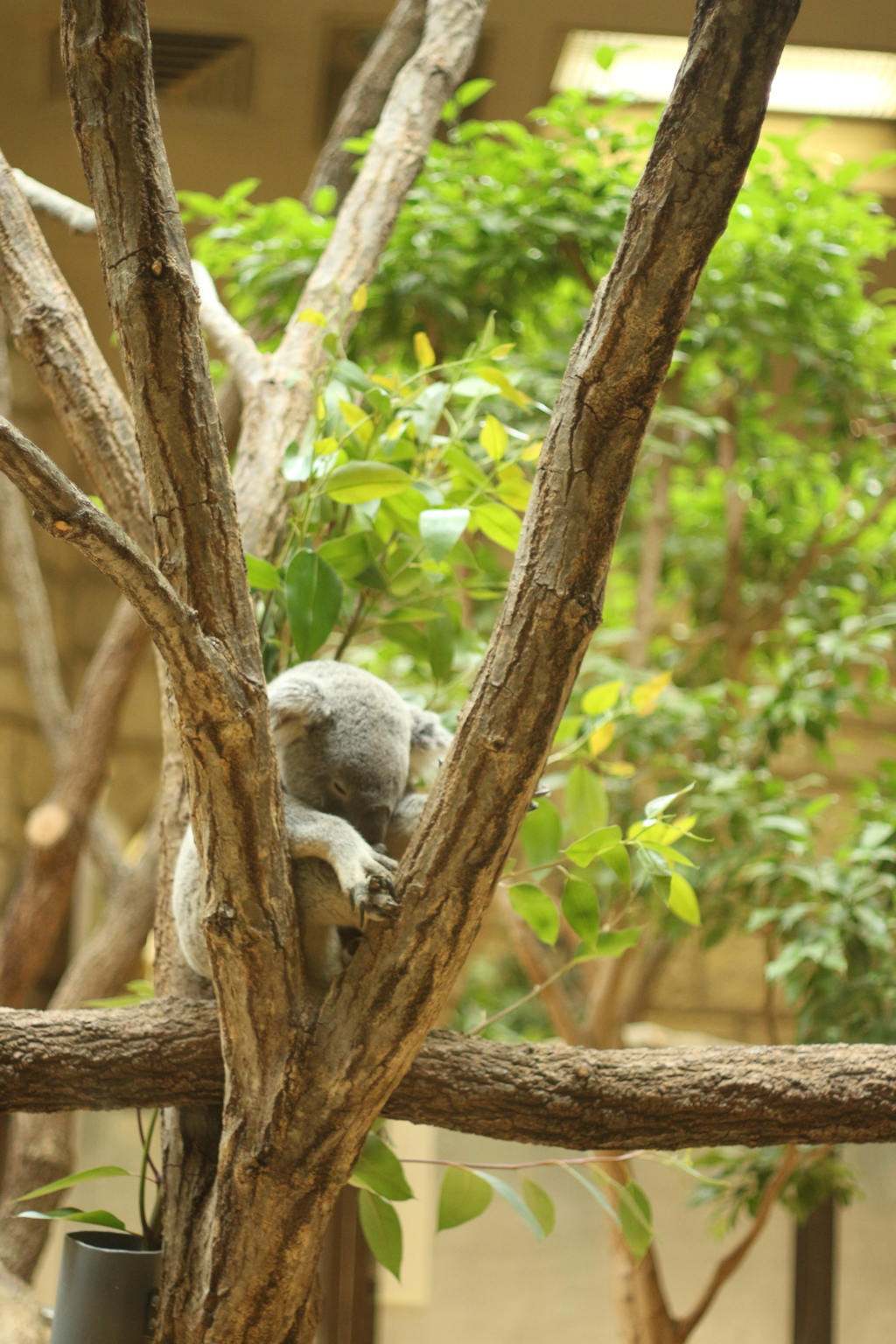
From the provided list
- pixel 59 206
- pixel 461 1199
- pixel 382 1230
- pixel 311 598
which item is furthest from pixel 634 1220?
pixel 59 206

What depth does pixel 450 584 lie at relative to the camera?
1.72m

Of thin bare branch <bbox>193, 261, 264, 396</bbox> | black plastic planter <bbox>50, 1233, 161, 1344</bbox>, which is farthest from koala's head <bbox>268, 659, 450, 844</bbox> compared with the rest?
thin bare branch <bbox>193, 261, 264, 396</bbox>

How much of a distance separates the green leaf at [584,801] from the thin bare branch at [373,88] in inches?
62.3

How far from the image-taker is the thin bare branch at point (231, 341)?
1.90m

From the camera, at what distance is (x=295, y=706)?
4.25ft

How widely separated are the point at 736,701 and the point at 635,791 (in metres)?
0.49

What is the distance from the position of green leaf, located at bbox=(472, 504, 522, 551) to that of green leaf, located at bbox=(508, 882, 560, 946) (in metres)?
0.48

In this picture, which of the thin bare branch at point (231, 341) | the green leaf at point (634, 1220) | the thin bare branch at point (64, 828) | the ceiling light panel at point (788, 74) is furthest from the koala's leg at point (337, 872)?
the ceiling light panel at point (788, 74)

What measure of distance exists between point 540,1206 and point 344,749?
0.68m

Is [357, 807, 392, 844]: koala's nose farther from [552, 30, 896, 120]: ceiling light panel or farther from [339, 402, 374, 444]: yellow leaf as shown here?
[552, 30, 896, 120]: ceiling light panel

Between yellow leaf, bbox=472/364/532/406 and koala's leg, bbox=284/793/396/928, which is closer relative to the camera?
koala's leg, bbox=284/793/396/928

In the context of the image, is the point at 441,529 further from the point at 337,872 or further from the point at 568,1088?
the point at 568,1088

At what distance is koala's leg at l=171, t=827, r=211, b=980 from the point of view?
1350mm

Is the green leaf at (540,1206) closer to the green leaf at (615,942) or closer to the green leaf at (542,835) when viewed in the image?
the green leaf at (615,942)
